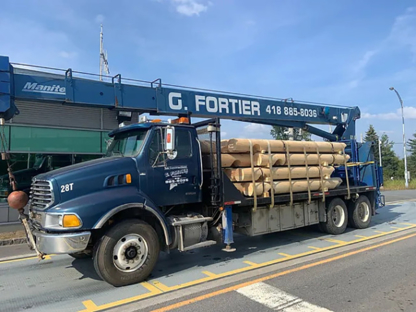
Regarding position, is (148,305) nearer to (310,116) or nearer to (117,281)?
(117,281)

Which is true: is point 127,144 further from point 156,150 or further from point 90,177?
point 90,177

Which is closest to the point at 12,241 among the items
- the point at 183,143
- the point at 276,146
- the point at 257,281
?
the point at 183,143

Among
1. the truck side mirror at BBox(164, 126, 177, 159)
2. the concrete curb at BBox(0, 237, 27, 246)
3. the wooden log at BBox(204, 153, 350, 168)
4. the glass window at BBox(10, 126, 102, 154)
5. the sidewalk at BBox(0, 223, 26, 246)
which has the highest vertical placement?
the glass window at BBox(10, 126, 102, 154)

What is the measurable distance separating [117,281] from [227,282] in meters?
1.68

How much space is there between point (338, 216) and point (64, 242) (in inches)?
279

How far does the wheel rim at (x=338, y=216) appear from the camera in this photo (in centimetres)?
893

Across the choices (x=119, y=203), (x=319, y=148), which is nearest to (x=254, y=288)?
(x=119, y=203)

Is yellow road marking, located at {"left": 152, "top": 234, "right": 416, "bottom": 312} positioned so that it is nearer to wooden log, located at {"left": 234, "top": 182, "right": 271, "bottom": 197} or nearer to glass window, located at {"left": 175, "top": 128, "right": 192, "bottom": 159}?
wooden log, located at {"left": 234, "top": 182, "right": 271, "bottom": 197}

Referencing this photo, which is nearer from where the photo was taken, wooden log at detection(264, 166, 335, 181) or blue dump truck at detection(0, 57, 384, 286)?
blue dump truck at detection(0, 57, 384, 286)

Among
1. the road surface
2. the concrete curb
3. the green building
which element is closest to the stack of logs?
the road surface

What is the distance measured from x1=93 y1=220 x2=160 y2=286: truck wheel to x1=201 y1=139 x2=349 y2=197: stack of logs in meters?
2.20

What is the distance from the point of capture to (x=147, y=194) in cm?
559

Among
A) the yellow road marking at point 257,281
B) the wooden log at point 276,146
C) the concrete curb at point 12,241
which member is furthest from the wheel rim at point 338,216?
the concrete curb at point 12,241

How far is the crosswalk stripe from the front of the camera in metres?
4.13
